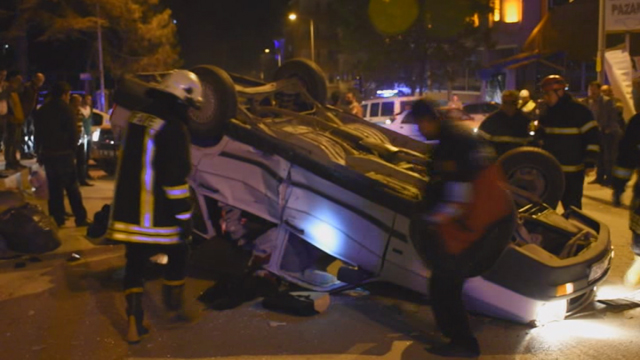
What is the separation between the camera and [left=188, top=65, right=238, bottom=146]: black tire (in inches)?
218

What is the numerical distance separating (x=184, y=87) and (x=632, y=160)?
3.67 metres

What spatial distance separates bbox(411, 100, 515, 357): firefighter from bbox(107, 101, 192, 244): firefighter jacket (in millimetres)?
1547

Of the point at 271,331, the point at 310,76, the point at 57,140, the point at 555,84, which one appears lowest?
the point at 271,331

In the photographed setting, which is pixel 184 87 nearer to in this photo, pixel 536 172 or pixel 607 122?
pixel 536 172

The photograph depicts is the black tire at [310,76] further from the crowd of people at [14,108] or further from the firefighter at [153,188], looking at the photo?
the crowd of people at [14,108]

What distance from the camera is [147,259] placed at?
182 inches

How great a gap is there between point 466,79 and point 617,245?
1233 inches

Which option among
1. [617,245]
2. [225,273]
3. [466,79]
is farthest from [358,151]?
[466,79]

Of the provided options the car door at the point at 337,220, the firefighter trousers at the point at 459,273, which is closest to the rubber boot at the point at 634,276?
the firefighter trousers at the point at 459,273

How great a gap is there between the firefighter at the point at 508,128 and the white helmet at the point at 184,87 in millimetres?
3610

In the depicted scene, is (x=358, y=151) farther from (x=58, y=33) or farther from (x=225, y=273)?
(x=58, y=33)

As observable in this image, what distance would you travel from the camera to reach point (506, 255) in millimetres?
4594

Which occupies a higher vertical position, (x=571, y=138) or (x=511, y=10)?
(x=511, y=10)

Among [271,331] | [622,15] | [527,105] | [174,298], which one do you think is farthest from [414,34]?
[174,298]
